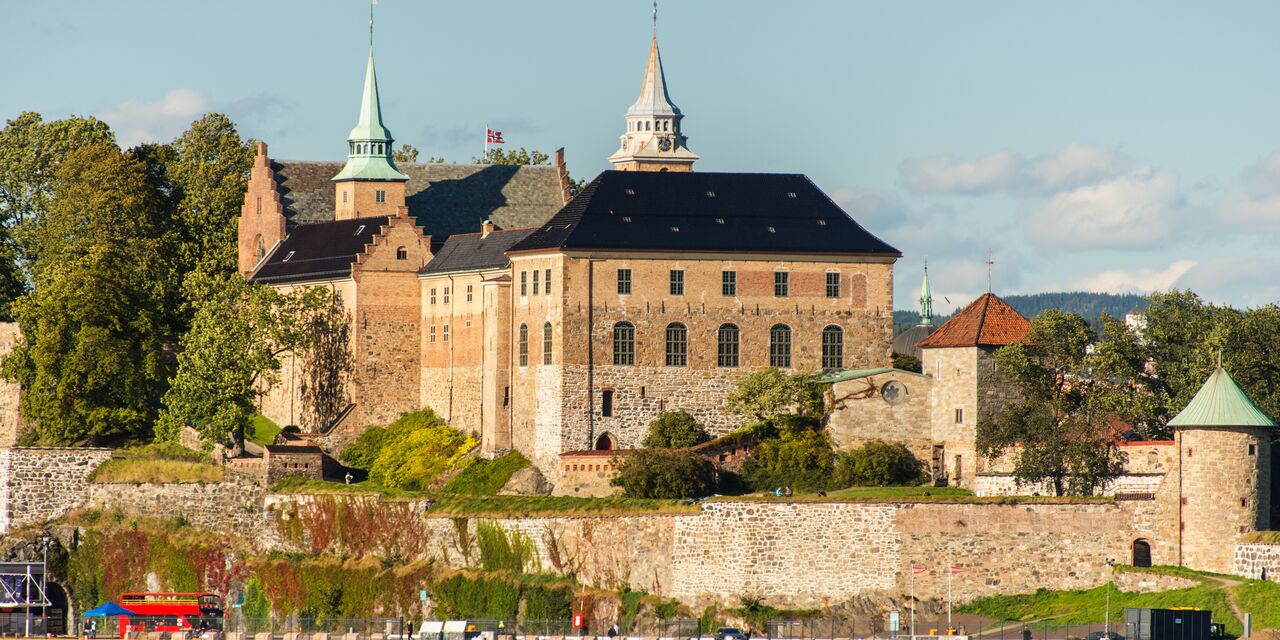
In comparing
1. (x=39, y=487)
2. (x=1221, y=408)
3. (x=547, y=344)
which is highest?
(x=547, y=344)

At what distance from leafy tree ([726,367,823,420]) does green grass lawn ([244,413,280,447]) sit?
22.3 meters

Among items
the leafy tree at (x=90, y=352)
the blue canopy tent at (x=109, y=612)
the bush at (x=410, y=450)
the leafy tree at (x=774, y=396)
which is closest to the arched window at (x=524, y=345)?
the bush at (x=410, y=450)

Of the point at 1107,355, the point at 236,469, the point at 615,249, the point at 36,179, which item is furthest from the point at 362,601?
the point at 36,179

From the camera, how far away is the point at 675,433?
105 meters

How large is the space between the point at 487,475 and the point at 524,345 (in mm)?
5636

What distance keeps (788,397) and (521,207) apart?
27.5 m

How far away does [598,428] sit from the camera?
106 m

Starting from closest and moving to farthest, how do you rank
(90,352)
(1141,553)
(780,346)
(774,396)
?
(1141,553)
(774,396)
(780,346)
(90,352)

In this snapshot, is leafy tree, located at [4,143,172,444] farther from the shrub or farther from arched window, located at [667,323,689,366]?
arched window, located at [667,323,689,366]

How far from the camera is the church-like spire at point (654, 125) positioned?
15250 cm

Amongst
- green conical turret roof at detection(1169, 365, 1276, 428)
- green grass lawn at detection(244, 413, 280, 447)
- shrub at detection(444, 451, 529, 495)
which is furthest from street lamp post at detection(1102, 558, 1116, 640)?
green grass lawn at detection(244, 413, 280, 447)

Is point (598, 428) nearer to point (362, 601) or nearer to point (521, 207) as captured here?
point (362, 601)

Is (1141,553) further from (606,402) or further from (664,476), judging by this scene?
(606,402)

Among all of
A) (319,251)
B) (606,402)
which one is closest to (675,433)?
(606,402)
